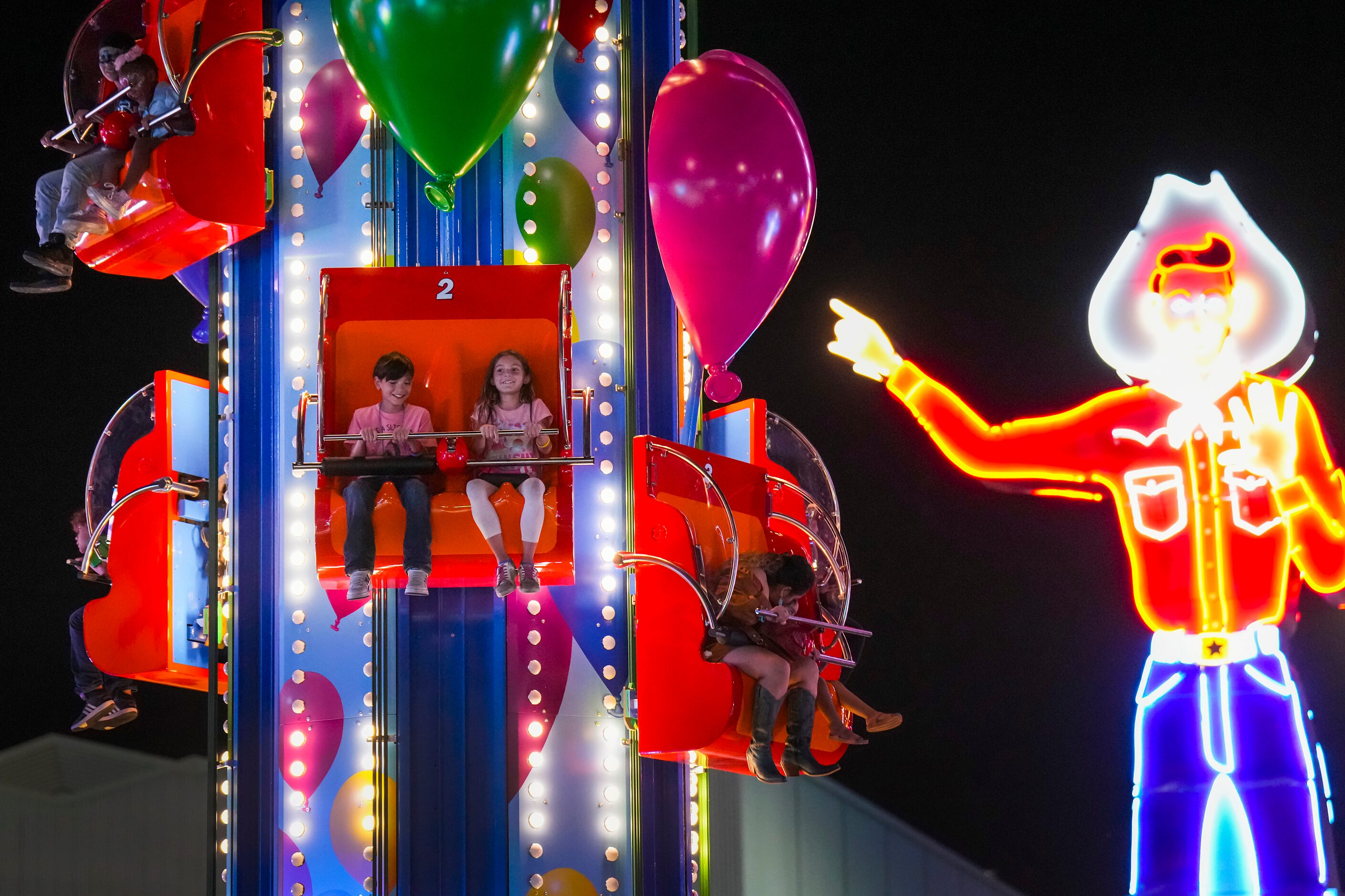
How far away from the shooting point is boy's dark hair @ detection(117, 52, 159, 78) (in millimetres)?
4070

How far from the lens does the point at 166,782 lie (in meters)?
6.62

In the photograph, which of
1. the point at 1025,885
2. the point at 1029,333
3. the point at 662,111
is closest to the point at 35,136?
the point at 662,111

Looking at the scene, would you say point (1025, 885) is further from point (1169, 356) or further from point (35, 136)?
point (35, 136)

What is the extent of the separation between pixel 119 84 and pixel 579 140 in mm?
1369

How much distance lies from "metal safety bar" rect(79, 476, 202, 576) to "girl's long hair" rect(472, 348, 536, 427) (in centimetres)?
104

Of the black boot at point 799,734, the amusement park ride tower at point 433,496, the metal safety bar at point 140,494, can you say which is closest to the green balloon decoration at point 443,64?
the amusement park ride tower at point 433,496

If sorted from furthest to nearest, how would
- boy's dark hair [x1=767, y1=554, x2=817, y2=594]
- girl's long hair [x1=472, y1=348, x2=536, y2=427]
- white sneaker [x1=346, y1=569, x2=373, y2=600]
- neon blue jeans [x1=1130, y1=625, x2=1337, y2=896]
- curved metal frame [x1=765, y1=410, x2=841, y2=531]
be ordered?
neon blue jeans [x1=1130, y1=625, x2=1337, y2=896], curved metal frame [x1=765, y1=410, x2=841, y2=531], boy's dark hair [x1=767, y1=554, x2=817, y2=594], girl's long hair [x1=472, y1=348, x2=536, y2=427], white sneaker [x1=346, y1=569, x2=373, y2=600]

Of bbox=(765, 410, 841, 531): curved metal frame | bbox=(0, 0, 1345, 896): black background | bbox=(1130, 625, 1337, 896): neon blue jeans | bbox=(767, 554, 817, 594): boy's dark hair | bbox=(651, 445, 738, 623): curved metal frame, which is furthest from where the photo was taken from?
bbox=(0, 0, 1345, 896): black background

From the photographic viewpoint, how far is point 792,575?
4008mm

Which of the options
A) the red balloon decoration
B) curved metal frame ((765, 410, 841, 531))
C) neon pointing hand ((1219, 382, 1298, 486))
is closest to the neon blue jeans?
neon pointing hand ((1219, 382, 1298, 486))

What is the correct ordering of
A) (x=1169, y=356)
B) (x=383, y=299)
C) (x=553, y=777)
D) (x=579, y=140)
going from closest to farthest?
(x=383, y=299), (x=553, y=777), (x=579, y=140), (x=1169, y=356)

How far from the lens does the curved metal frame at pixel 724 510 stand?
3.77m

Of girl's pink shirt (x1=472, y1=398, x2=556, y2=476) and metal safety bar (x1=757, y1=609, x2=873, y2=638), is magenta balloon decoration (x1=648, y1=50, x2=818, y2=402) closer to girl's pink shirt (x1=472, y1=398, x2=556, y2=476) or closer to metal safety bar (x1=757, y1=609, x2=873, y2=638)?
girl's pink shirt (x1=472, y1=398, x2=556, y2=476)

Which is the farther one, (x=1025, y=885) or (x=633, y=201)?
(x=1025, y=885)
